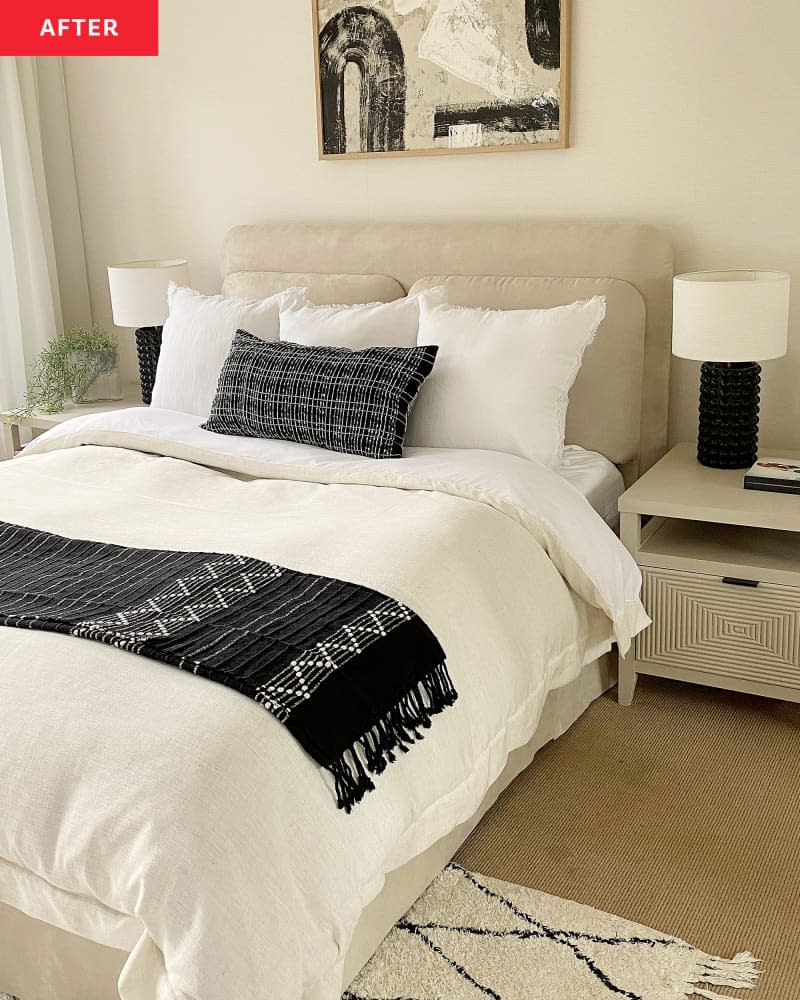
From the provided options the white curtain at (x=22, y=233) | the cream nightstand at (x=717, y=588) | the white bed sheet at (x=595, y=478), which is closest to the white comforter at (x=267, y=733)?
the cream nightstand at (x=717, y=588)

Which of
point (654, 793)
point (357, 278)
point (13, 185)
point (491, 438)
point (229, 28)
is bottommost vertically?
point (654, 793)

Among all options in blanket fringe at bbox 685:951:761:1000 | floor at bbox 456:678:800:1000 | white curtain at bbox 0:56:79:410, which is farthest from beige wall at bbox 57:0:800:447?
→ blanket fringe at bbox 685:951:761:1000

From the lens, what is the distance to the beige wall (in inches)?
112

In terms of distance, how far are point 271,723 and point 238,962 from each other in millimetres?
341

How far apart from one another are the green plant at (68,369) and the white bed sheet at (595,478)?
78.4 inches

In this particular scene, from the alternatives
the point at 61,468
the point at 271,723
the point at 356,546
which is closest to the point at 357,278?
the point at 61,468

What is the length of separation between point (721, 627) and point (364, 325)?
1.31 metres

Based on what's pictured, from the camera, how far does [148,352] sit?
3.82m

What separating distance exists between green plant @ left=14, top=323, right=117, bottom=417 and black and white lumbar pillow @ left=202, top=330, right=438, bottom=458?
1.24m

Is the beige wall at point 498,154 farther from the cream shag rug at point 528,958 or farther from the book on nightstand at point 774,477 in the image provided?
the cream shag rug at point 528,958

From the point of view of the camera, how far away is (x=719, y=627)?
A: 8.45ft

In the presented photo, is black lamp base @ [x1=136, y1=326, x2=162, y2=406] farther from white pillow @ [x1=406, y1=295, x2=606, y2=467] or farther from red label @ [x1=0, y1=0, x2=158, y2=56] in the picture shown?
white pillow @ [x1=406, y1=295, x2=606, y2=467]

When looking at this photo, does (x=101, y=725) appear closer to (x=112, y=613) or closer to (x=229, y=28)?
(x=112, y=613)

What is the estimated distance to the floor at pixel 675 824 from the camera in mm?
1971
